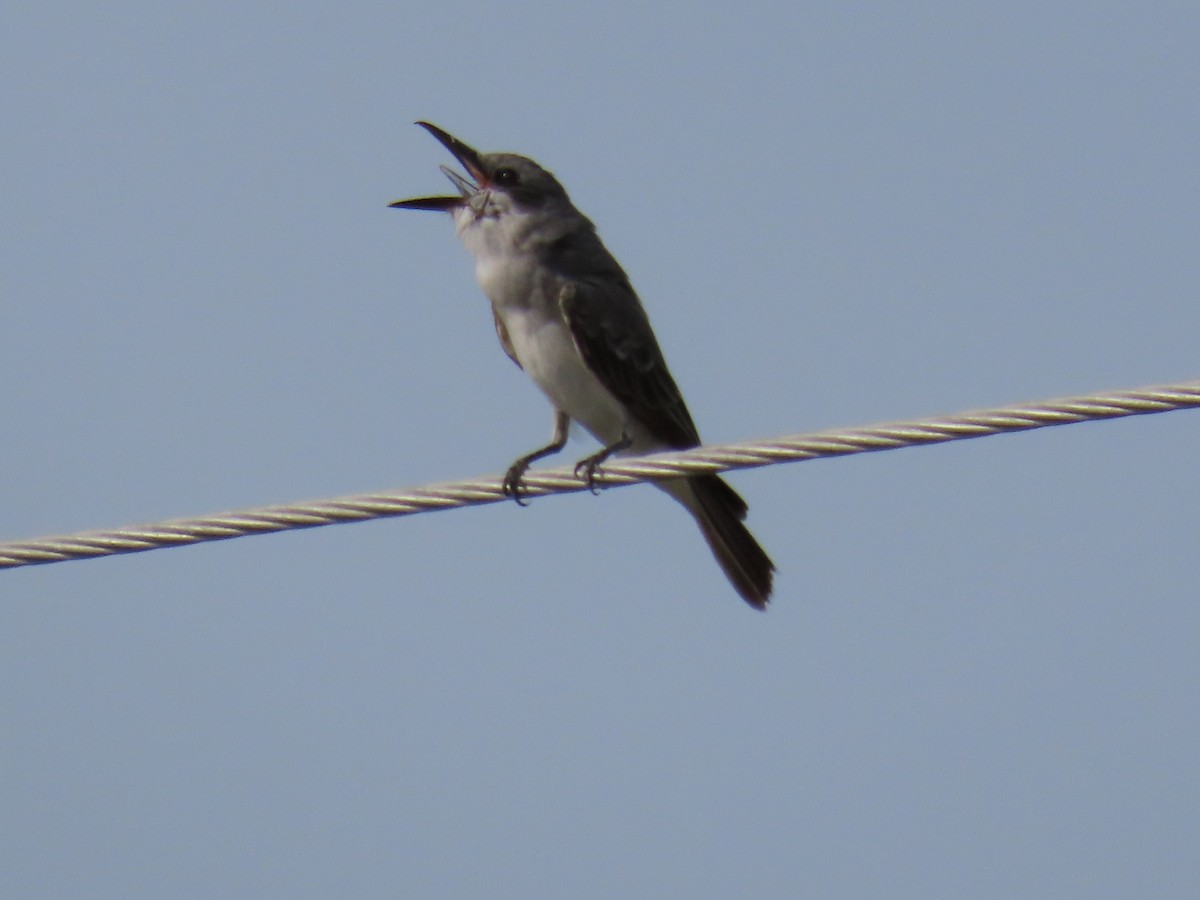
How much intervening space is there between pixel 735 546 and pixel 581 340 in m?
1.20

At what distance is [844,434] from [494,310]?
12.7 feet

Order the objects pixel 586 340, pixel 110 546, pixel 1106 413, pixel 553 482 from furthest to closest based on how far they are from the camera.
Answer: pixel 586 340
pixel 553 482
pixel 110 546
pixel 1106 413

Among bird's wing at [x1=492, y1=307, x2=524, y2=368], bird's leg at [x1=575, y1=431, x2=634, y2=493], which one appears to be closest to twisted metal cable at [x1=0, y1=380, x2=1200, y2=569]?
bird's leg at [x1=575, y1=431, x2=634, y2=493]

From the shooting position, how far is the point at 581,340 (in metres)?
8.49

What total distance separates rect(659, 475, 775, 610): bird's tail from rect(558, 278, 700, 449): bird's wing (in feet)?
1.00

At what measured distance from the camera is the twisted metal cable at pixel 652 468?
5.04 metres

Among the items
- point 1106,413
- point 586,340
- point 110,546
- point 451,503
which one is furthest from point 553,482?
point 586,340

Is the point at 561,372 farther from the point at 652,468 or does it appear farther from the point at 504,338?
the point at 652,468

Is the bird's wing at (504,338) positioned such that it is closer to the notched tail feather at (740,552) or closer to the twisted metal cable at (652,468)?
the notched tail feather at (740,552)

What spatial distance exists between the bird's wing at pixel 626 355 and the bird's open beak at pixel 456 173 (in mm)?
802

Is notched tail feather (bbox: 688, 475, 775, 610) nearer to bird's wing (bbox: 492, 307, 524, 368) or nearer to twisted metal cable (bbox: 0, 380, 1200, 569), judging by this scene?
bird's wing (bbox: 492, 307, 524, 368)

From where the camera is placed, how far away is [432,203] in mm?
8914

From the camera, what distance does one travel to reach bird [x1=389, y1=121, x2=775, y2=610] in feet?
28.0

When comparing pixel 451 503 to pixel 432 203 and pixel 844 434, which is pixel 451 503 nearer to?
pixel 844 434
